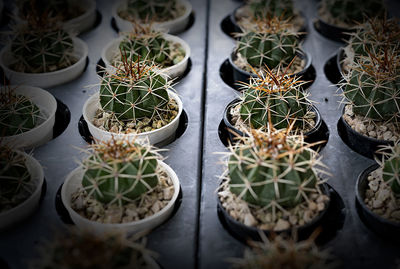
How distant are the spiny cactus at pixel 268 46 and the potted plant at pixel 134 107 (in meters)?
0.51

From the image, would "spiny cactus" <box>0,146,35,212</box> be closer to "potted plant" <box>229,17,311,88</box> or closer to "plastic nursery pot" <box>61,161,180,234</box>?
"plastic nursery pot" <box>61,161,180,234</box>

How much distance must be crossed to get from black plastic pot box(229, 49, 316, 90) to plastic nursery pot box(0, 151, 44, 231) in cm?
105

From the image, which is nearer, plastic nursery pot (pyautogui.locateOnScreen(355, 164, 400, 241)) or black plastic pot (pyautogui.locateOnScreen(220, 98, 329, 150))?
plastic nursery pot (pyautogui.locateOnScreen(355, 164, 400, 241))

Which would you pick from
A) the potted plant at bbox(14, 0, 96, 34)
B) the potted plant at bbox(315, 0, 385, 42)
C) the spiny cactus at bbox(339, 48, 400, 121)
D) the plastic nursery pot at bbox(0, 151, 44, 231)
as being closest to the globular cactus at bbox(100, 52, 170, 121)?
the plastic nursery pot at bbox(0, 151, 44, 231)

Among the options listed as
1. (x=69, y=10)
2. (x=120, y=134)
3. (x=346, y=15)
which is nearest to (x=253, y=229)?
(x=120, y=134)

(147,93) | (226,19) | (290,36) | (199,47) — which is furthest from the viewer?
(226,19)

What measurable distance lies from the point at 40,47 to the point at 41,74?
0.48 ft

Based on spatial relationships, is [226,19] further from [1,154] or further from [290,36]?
[1,154]

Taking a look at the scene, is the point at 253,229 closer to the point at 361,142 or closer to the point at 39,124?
the point at 361,142

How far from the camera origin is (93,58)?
2623 millimetres

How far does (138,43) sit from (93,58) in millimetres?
417

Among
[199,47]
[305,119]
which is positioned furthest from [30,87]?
[305,119]

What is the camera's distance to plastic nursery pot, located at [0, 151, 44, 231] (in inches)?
63.8

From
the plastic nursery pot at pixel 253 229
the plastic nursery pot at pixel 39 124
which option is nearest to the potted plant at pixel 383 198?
the plastic nursery pot at pixel 253 229
